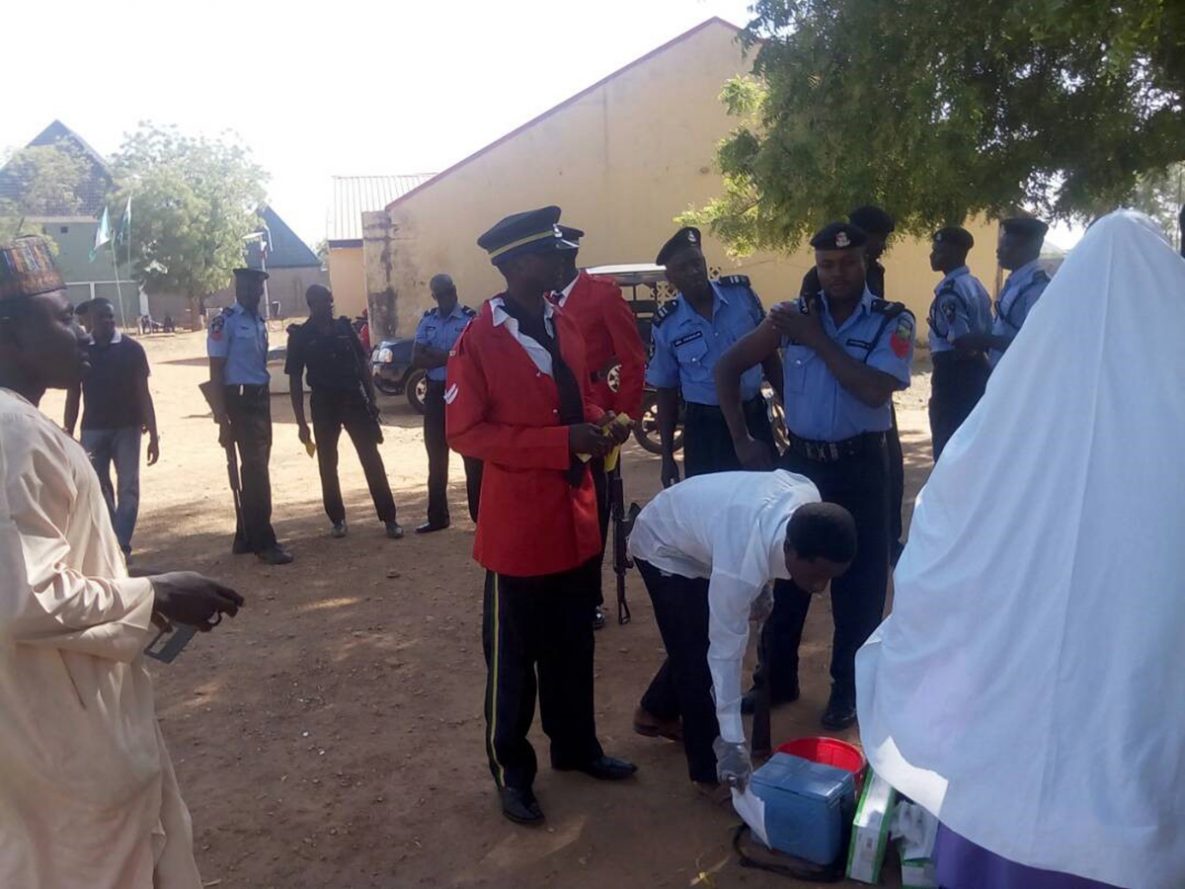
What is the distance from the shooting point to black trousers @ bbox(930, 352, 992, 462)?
6.75 meters

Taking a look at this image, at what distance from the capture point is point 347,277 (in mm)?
31828

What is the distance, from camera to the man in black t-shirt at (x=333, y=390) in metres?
8.02

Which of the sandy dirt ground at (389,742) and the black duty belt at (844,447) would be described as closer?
the sandy dirt ground at (389,742)

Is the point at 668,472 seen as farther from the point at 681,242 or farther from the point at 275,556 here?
the point at 275,556

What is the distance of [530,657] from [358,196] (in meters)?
31.6

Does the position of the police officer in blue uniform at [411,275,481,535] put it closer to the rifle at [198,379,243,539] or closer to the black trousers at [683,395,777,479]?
the rifle at [198,379,243,539]

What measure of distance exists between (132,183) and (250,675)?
133 feet

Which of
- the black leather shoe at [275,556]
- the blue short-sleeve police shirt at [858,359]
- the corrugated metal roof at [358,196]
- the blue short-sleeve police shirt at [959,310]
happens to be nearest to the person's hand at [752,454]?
the blue short-sleeve police shirt at [858,359]

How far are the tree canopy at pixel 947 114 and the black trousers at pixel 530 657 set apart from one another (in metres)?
4.24

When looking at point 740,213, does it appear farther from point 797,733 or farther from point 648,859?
point 648,859

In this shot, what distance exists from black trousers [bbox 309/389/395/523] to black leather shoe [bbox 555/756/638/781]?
4449 millimetres

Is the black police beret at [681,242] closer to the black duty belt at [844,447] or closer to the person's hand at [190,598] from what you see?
the black duty belt at [844,447]

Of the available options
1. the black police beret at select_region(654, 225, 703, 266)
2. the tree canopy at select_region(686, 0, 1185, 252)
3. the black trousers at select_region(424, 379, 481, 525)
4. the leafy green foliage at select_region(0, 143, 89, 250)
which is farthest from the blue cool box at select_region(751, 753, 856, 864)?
the leafy green foliage at select_region(0, 143, 89, 250)

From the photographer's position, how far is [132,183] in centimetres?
4116
